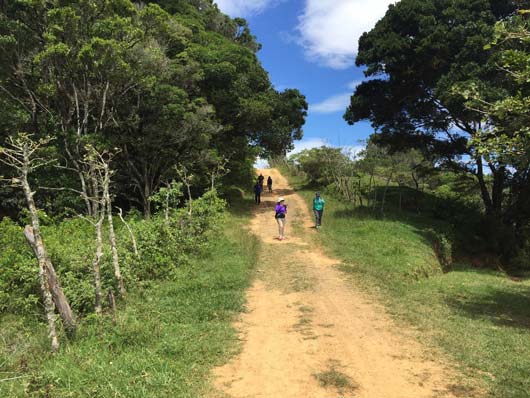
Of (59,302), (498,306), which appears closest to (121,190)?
(59,302)

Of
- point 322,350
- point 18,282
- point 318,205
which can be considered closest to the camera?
point 322,350

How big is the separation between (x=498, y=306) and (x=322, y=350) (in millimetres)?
5574

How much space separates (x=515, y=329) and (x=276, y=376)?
16.5 feet

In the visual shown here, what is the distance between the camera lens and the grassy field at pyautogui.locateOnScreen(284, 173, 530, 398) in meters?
5.96

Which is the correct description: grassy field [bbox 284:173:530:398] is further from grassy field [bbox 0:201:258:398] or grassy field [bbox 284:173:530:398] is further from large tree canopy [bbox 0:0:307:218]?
large tree canopy [bbox 0:0:307:218]

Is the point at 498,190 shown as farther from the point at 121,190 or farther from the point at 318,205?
the point at 121,190

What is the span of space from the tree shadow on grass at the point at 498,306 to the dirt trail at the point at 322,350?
212cm

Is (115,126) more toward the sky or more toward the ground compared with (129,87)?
more toward the ground

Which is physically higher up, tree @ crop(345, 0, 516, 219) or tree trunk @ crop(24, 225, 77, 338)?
tree @ crop(345, 0, 516, 219)

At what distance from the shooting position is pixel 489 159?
8.51 meters

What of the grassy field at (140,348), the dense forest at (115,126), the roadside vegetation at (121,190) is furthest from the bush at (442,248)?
the grassy field at (140,348)

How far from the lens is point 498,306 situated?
9641mm

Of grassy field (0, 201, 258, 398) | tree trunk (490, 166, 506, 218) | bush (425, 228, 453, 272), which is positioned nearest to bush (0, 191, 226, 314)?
grassy field (0, 201, 258, 398)

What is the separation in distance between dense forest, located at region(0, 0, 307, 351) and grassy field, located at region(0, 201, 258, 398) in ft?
3.54
